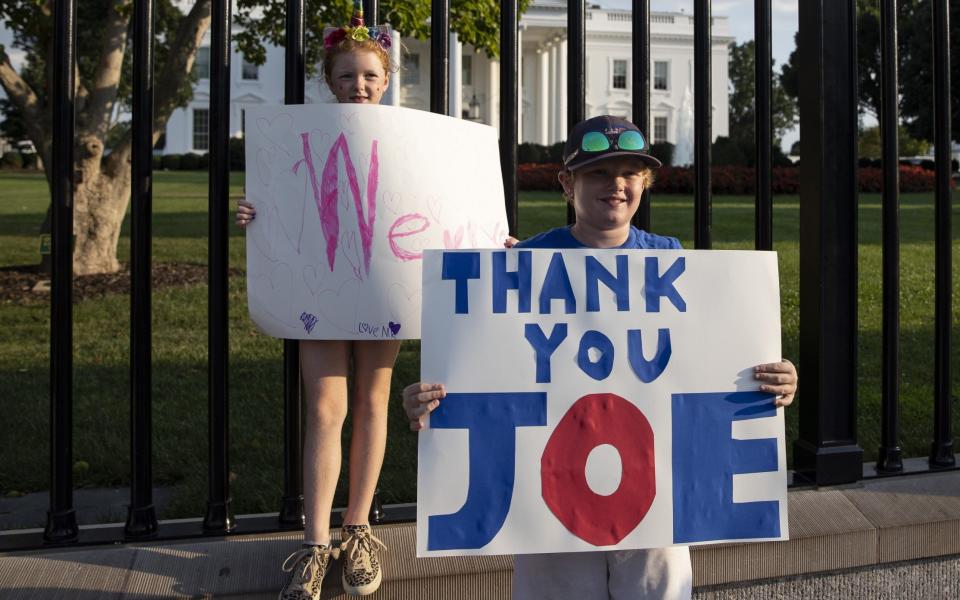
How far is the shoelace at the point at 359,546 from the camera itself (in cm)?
251

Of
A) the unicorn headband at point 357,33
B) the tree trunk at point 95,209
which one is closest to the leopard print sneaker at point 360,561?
the unicorn headband at point 357,33

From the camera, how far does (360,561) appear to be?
8.21 feet

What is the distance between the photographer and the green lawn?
4031mm

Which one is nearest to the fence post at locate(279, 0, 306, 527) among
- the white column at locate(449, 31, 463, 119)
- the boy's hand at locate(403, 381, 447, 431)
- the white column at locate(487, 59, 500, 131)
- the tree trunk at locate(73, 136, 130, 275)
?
the boy's hand at locate(403, 381, 447, 431)

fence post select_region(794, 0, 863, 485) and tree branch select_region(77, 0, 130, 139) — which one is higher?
tree branch select_region(77, 0, 130, 139)

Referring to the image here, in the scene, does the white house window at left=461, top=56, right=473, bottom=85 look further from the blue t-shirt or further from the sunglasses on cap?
the sunglasses on cap

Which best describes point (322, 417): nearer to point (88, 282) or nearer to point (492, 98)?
point (88, 282)

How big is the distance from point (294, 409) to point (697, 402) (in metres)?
1.16

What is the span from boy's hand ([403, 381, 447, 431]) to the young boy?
44cm

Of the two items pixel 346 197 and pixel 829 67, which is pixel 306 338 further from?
pixel 829 67

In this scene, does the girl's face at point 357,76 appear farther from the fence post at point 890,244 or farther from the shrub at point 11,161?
the shrub at point 11,161

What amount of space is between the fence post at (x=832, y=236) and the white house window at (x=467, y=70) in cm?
5501

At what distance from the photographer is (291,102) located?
279cm

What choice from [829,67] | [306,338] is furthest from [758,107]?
[306,338]
